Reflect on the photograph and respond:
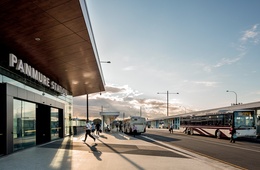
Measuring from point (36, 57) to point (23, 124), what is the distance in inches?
173

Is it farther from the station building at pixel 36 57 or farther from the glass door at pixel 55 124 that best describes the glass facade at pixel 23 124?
the glass door at pixel 55 124

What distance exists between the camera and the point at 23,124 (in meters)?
18.0

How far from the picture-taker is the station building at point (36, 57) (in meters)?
10.8

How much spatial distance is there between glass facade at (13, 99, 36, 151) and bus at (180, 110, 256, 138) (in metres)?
19.1

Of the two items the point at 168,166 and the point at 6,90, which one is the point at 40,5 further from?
the point at 168,166

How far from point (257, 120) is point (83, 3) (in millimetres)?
26814

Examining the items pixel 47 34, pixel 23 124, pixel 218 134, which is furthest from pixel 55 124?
pixel 218 134

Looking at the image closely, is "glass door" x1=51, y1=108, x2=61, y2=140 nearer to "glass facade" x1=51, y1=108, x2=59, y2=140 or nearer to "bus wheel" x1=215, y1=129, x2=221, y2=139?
"glass facade" x1=51, y1=108, x2=59, y2=140

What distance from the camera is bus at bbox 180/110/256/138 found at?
27895 mm

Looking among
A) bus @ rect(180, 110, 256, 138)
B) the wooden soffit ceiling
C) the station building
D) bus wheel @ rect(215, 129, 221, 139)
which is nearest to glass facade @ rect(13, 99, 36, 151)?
the station building

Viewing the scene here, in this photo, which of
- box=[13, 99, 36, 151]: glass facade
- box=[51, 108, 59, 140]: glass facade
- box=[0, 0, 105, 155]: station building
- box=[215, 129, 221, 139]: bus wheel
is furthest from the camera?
box=[215, 129, 221, 139]: bus wheel

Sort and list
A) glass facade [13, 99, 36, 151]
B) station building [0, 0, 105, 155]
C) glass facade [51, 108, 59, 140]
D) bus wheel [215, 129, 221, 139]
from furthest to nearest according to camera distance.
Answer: bus wheel [215, 129, 221, 139] < glass facade [51, 108, 59, 140] < glass facade [13, 99, 36, 151] < station building [0, 0, 105, 155]

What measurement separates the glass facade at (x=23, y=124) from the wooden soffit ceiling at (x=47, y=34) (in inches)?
117

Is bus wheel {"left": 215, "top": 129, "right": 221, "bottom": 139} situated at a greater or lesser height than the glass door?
lesser
